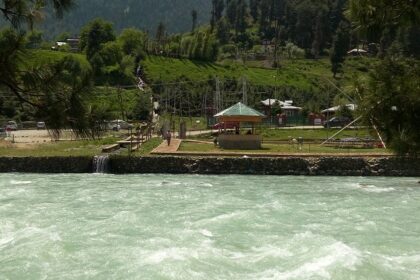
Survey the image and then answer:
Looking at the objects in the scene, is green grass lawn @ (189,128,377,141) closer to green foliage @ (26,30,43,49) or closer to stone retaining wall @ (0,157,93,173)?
stone retaining wall @ (0,157,93,173)

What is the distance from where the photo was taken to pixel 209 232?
1295 centimetres

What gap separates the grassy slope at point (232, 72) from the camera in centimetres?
8631

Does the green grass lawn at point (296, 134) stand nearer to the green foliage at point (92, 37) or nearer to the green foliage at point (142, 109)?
the green foliage at point (92, 37)

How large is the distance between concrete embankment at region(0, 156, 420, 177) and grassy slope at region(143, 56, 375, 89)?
2078 inches

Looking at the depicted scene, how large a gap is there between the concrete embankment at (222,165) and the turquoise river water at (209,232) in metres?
5.07

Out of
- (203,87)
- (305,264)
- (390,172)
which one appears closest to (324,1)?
(203,87)

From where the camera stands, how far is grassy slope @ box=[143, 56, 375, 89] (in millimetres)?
86312

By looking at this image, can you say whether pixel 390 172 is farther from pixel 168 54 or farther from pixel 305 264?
pixel 168 54

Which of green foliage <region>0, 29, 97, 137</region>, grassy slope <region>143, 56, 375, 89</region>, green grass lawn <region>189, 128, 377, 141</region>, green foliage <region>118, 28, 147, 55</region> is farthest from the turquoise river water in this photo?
green foliage <region>118, 28, 147, 55</region>

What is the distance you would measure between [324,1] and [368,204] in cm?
12281

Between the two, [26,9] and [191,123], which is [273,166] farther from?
[191,123]

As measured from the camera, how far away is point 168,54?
100500mm

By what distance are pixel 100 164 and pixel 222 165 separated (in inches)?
238

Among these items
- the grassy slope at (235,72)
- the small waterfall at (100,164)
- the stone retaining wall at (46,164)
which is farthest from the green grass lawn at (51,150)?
the grassy slope at (235,72)
